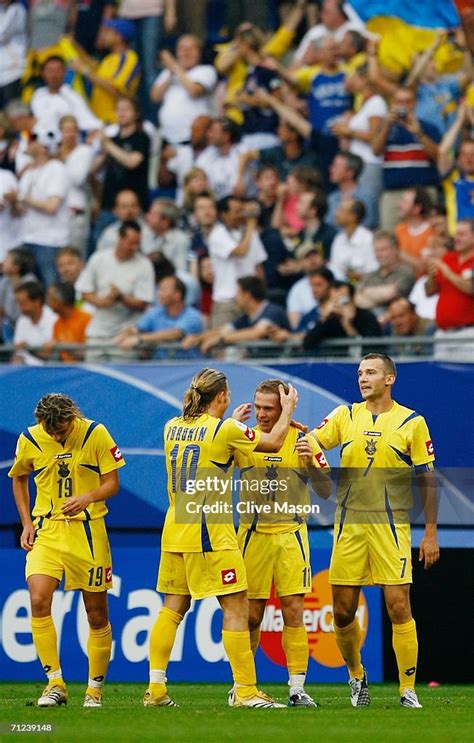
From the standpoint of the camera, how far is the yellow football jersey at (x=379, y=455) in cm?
954

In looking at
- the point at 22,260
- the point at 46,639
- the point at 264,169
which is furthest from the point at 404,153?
the point at 46,639

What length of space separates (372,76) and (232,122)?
1.69m

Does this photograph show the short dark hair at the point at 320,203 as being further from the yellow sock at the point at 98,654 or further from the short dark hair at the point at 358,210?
the yellow sock at the point at 98,654

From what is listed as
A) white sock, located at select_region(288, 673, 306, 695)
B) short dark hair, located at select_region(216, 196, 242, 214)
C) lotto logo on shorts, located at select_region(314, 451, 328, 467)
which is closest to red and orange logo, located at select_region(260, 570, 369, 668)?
white sock, located at select_region(288, 673, 306, 695)

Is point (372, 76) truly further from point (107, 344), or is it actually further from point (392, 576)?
point (392, 576)

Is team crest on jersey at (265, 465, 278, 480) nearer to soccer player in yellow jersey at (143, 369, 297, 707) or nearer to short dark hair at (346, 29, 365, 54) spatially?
soccer player in yellow jersey at (143, 369, 297, 707)

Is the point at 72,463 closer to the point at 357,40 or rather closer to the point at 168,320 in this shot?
the point at 168,320

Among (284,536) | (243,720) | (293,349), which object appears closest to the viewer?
(243,720)

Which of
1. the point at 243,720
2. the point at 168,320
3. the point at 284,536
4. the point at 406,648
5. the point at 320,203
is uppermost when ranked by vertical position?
the point at 320,203

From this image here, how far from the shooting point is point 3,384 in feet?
42.8

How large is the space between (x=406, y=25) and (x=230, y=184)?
107 inches

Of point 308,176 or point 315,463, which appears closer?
point 315,463

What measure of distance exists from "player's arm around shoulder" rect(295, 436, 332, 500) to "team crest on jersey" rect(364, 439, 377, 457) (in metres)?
0.29

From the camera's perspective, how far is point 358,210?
1482 cm
